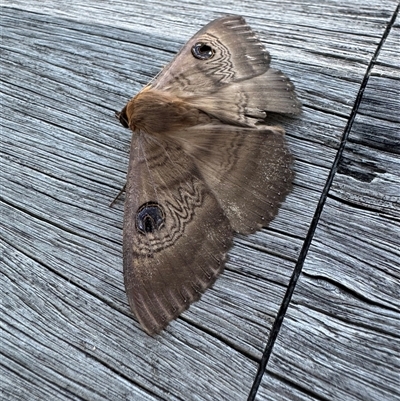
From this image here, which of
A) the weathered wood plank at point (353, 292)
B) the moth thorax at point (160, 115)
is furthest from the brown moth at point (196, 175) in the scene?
the weathered wood plank at point (353, 292)

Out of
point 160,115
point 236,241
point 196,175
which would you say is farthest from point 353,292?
point 160,115

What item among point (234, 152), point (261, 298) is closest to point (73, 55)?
point (234, 152)

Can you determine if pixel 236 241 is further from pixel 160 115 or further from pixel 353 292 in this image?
pixel 160 115

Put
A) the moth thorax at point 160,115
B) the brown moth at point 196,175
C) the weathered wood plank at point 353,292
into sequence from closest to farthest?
the weathered wood plank at point 353,292, the brown moth at point 196,175, the moth thorax at point 160,115

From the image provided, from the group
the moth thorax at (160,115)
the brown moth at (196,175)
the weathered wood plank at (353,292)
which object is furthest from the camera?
the moth thorax at (160,115)

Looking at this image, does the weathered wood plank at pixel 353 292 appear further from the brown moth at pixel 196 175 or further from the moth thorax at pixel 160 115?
the moth thorax at pixel 160 115

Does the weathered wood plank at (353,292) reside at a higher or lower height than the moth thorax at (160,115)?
lower

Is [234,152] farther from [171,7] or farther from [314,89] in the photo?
[171,7]

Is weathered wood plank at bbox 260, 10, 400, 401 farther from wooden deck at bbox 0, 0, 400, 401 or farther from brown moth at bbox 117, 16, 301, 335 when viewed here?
brown moth at bbox 117, 16, 301, 335
